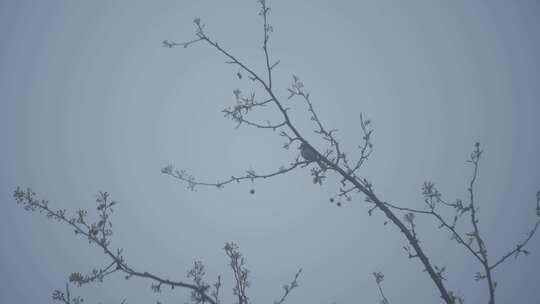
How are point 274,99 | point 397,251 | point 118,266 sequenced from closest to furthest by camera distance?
point 118,266 < point 274,99 < point 397,251

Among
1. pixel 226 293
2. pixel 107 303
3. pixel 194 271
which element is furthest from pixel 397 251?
pixel 194 271

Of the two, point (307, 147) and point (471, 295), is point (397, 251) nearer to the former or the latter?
point (471, 295)

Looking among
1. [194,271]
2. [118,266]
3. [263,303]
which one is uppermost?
[263,303]

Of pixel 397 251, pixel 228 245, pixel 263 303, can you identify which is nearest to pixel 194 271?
pixel 228 245

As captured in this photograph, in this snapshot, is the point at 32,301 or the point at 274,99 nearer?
the point at 274,99

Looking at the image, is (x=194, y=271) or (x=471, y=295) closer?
(x=194, y=271)

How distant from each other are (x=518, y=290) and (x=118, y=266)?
107344 mm

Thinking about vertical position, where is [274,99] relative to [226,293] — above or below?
below

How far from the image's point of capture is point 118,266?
3.45 meters

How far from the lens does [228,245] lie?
5.38 metres

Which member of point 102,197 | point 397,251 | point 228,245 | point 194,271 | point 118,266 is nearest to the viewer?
point 118,266

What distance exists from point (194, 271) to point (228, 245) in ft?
3.33

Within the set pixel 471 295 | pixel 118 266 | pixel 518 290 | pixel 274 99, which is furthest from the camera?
pixel 471 295

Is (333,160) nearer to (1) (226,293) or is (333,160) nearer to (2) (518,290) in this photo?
(2) (518,290)
